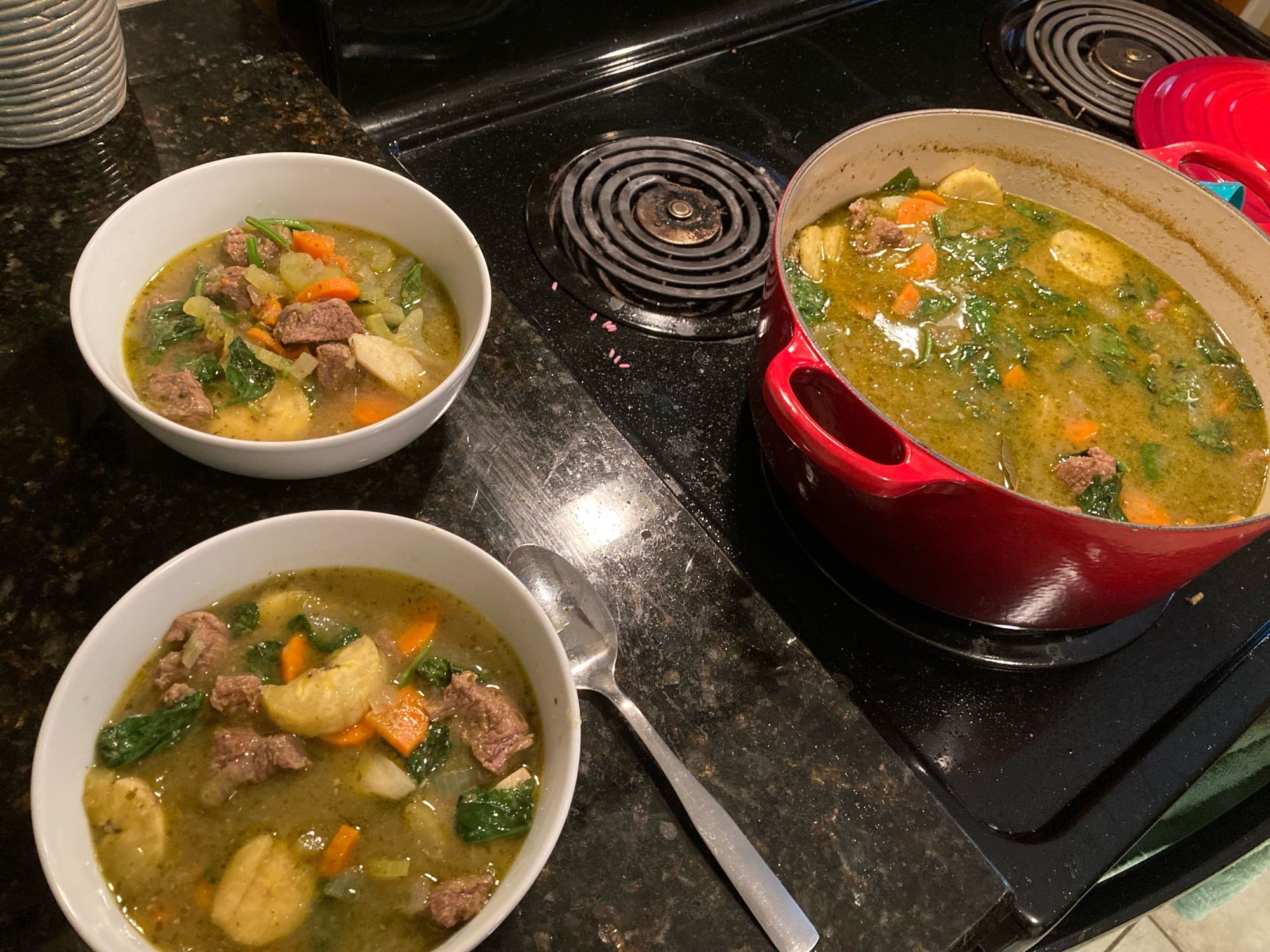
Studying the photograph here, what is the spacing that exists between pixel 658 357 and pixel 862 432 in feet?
1.89

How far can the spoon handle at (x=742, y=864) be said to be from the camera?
1.02 meters

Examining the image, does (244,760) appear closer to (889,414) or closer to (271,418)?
(271,418)

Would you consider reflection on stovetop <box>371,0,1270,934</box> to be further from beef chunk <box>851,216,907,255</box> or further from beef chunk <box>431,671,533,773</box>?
beef chunk <box>431,671,533,773</box>

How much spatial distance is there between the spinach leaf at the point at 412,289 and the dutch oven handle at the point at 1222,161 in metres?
1.24

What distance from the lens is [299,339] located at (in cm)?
127

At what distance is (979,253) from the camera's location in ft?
5.41

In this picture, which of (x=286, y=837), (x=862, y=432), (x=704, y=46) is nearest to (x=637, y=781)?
(x=286, y=837)

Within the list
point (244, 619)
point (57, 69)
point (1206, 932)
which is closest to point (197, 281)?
point (57, 69)

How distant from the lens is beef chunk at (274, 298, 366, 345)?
127 centimetres

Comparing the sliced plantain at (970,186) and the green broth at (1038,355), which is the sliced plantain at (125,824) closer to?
the green broth at (1038,355)

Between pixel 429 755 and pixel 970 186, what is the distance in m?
1.37

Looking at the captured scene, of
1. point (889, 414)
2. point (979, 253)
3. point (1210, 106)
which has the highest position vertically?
point (1210, 106)

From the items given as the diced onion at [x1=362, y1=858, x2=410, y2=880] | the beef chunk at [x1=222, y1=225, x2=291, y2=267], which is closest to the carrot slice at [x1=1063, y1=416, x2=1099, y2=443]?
the diced onion at [x1=362, y1=858, x2=410, y2=880]

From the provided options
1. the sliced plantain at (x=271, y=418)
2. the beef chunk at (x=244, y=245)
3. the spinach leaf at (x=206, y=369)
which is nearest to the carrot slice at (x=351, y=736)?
the sliced plantain at (x=271, y=418)
